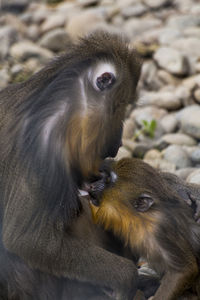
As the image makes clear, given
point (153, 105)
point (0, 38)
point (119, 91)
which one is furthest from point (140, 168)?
point (0, 38)

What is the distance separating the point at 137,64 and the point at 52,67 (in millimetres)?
474

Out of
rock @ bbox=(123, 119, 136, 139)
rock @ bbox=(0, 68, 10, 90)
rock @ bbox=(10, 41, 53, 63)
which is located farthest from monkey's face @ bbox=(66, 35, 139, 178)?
rock @ bbox=(10, 41, 53, 63)

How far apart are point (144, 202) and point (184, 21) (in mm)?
5659

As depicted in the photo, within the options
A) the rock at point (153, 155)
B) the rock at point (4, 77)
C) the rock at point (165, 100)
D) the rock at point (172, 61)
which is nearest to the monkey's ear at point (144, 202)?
the rock at point (153, 155)

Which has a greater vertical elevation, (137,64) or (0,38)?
(137,64)

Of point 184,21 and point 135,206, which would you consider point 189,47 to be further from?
point 135,206

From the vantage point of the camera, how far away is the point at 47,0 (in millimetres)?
11109

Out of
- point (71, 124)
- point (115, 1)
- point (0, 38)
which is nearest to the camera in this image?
point (71, 124)

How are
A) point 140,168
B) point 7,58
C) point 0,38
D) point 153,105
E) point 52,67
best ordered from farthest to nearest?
point 0,38 → point 7,58 → point 153,105 → point 140,168 → point 52,67

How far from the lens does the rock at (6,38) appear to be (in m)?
8.20

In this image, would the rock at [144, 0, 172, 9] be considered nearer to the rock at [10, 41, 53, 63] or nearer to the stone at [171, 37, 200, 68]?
the stone at [171, 37, 200, 68]

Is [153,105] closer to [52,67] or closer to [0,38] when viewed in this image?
[0,38]

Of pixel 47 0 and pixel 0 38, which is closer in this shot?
pixel 0 38

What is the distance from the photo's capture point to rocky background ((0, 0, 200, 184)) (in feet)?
19.4
